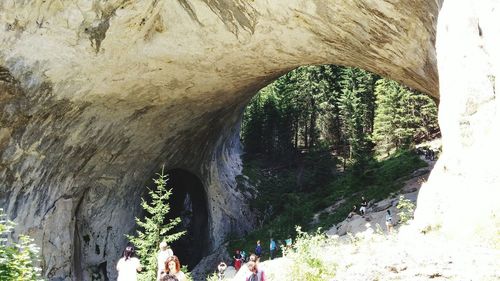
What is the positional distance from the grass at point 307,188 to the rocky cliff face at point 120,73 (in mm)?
8422

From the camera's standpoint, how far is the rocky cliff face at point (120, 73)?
1445 cm

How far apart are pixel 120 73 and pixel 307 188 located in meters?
22.4

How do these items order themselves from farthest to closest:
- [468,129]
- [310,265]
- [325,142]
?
[325,142]
[468,129]
[310,265]

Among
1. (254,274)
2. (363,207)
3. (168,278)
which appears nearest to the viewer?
(168,278)

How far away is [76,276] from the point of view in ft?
65.8

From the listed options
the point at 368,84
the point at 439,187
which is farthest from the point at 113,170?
the point at 368,84

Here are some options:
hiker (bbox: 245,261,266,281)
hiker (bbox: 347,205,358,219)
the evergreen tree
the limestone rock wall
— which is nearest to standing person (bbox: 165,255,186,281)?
hiker (bbox: 245,261,266,281)

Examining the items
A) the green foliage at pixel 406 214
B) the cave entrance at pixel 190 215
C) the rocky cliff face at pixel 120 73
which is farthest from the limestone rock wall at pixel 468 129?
the cave entrance at pixel 190 215

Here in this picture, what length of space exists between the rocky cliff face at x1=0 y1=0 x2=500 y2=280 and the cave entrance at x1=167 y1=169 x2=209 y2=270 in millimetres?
7047

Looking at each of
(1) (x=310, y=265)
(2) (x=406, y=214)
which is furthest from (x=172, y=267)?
(2) (x=406, y=214)

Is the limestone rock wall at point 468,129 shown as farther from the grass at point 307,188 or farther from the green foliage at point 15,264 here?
the grass at point 307,188

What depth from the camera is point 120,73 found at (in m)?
17.3

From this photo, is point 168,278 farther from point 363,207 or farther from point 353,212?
point 353,212

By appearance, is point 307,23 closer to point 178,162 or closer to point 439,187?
point 439,187
